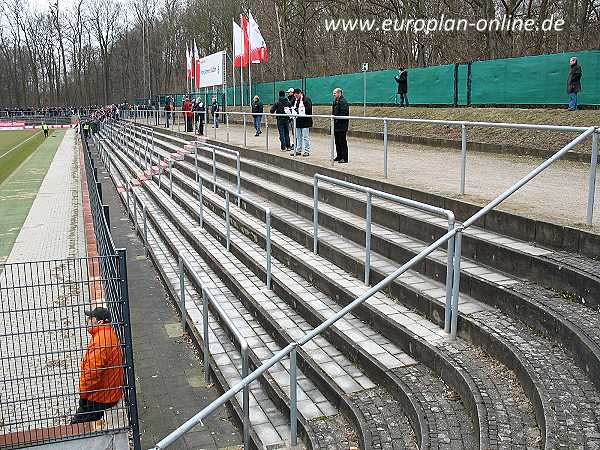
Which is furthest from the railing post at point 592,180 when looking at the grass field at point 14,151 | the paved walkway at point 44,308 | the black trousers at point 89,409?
the grass field at point 14,151

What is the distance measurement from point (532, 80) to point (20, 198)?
701 inches

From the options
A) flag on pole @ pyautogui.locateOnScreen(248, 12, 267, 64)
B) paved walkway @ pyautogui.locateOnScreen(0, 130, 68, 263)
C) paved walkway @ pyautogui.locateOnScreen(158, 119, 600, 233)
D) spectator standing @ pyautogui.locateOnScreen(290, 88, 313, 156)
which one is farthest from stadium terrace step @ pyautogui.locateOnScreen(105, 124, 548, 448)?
flag on pole @ pyautogui.locateOnScreen(248, 12, 267, 64)

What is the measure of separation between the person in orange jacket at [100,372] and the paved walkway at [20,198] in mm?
8526

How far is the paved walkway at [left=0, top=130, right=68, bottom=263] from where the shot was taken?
50.6 ft

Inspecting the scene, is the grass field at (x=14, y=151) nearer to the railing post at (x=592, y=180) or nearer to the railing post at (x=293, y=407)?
the railing post at (x=293, y=407)

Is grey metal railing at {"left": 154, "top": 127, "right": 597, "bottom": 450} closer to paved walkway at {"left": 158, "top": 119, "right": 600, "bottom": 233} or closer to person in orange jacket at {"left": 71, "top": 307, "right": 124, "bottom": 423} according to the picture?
paved walkway at {"left": 158, "top": 119, "right": 600, "bottom": 233}

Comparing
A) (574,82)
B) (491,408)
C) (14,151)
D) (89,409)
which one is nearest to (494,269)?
(491,408)

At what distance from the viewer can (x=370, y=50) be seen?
40125mm

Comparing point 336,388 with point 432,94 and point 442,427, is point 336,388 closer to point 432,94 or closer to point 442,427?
point 442,427

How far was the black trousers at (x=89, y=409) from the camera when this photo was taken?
221 inches

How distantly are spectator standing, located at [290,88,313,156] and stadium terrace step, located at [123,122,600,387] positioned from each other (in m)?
4.20

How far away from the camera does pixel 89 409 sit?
18.5 ft

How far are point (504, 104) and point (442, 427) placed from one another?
1690cm

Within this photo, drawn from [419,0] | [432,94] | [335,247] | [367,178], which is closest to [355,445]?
[335,247]
